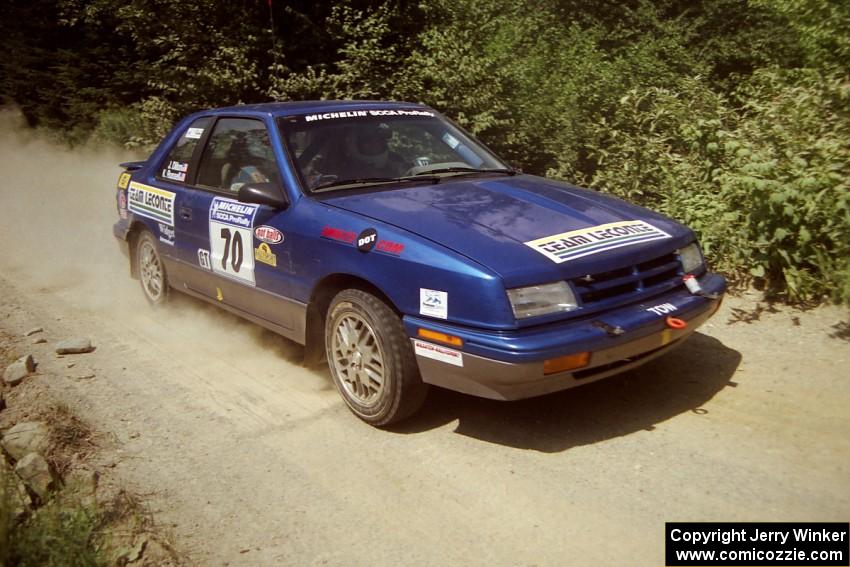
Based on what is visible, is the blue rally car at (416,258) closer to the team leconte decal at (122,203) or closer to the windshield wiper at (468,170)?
the windshield wiper at (468,170)

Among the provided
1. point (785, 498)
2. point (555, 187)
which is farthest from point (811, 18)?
point (785, 498)

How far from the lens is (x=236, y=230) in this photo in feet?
16.7

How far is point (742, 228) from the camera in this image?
5.68 m

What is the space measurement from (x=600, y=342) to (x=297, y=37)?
330 inches

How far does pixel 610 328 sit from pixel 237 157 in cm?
292

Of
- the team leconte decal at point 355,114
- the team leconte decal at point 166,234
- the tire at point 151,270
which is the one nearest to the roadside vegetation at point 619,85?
the team leconte decal at point 355,114

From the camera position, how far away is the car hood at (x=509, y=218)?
368cm

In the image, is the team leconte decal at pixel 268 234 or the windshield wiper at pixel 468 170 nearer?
the team leconte decal at pixel 268 234

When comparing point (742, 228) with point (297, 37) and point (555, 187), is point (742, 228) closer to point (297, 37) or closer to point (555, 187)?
point (555, 187)

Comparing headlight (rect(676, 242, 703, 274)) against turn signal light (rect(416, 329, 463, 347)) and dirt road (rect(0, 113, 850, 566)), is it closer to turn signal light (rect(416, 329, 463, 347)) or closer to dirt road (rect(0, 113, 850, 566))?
dirt road (rect(0, 113, 850, 566))

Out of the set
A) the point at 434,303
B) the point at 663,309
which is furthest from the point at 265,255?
the point at 663,309

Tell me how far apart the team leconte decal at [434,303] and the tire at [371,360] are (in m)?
0.23

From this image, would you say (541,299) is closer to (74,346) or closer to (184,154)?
(184,154)

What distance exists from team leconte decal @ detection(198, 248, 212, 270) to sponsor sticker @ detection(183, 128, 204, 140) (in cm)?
93
